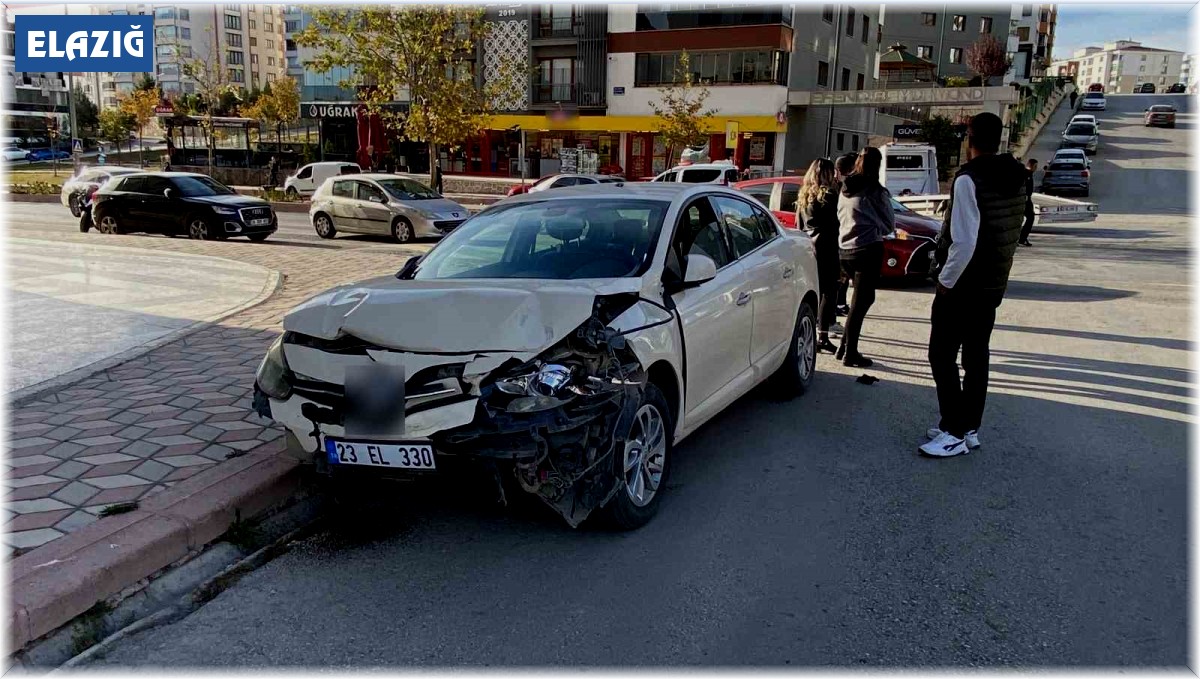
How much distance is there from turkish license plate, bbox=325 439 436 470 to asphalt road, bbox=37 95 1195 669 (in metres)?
0.50

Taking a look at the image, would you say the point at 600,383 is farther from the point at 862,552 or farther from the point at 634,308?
the point at 862,552

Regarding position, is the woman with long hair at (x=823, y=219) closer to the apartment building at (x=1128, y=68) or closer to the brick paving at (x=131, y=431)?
the brick paving at (x=131, y=431)

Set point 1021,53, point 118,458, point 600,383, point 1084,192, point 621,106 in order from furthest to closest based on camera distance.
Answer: point 1021,53, point 621,106, point 1084,192, point 118,458, point 600,383

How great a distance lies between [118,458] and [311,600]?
1.95 meters

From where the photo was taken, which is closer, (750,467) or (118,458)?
(118,458)

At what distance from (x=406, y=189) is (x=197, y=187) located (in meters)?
4.49

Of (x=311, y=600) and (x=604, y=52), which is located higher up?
(x=604, y=52)

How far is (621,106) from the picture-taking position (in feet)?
143

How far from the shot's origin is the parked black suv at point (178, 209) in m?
18.0

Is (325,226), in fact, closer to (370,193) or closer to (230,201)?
(370,193)

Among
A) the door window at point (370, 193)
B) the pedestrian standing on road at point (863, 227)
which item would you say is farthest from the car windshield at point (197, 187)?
the pedestrian standing on road at point (863, 227)

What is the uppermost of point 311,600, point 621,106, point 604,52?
point 604,52

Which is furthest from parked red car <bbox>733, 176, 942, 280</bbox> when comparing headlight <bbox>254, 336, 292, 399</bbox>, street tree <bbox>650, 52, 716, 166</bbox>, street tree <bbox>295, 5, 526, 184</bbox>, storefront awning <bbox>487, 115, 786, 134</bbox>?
storefront awning <bbox>487, 115, 786, 134</bbox>

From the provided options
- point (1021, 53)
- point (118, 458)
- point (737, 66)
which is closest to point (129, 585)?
point (118, 458)
